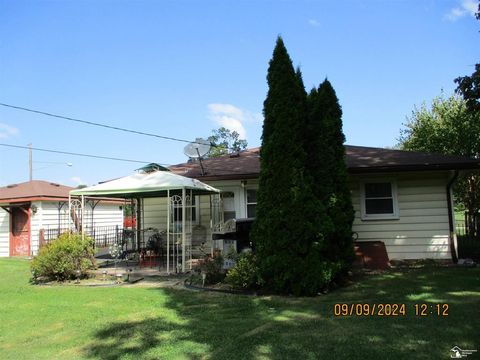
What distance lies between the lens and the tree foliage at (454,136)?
1906cm

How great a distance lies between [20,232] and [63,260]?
32.8 ft

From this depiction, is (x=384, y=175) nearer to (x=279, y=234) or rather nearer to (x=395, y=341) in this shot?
(x=279, y=234)

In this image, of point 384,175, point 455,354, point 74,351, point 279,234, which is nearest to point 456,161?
point 384,175

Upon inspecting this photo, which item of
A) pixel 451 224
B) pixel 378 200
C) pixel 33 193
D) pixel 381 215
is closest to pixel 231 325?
pixel 381 215

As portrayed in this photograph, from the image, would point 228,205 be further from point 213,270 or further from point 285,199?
point 285,199

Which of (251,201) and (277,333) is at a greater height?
(251,201)

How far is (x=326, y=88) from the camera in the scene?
928 centimetres

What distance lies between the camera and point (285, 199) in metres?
7.53

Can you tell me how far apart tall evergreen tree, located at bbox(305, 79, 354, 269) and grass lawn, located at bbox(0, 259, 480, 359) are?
2.63ft

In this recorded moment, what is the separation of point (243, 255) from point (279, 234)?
3.53ft

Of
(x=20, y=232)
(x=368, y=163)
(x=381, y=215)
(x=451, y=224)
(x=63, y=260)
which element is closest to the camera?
(x=63, y=260)

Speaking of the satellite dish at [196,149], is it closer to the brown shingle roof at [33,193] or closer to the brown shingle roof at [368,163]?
the brown shingle roof at [368,163]

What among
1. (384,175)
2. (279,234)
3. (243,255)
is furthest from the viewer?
(384,175)

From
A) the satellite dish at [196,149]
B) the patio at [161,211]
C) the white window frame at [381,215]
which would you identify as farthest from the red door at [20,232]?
the white window frame at [381,215]
